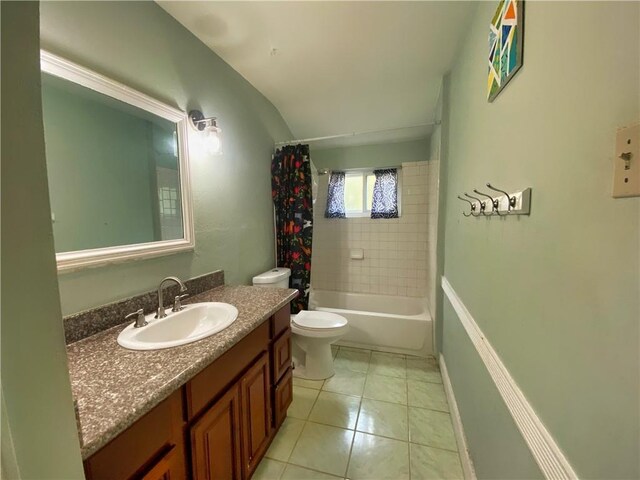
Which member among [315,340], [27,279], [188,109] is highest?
[188,109]

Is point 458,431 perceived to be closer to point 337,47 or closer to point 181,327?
point 181,327

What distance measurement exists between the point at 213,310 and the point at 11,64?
1171mm

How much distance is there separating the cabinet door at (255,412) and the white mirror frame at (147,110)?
0.74 meters

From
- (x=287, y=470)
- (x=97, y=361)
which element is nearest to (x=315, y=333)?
(x=287, y=470)

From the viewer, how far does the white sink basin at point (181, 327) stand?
3.12ft

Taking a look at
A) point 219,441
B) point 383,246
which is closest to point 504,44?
point 219,441

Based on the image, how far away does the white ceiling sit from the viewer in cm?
131

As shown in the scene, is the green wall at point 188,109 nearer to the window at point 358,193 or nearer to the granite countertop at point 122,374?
the granite countertop at point 122,374

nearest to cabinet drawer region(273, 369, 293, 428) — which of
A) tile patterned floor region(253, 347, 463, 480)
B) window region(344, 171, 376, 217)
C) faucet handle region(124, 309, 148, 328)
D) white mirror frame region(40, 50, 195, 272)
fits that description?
tile patterned floor region(253, 347, 463, 480)

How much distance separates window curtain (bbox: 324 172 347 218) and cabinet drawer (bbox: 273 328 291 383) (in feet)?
6.22

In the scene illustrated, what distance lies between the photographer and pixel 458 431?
1.45 metres

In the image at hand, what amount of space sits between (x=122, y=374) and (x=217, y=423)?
1.37 feet

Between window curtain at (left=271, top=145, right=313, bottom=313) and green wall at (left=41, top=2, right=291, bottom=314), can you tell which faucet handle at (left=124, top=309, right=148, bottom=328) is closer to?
green wall at (left=41, top=2, right=291, bottom=314)

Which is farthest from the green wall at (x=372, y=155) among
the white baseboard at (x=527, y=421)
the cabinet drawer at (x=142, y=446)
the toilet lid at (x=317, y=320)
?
the cabinet drawer at (x=142, y=446)
